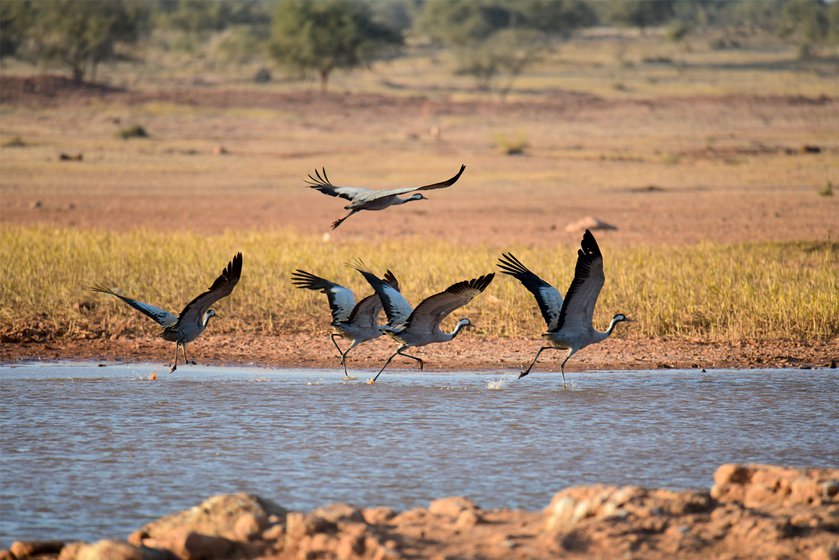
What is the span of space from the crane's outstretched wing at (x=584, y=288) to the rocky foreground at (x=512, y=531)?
9.52ft

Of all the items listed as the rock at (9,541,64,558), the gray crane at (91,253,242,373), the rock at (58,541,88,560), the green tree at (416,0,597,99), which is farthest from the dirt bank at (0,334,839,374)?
the green tree at (416,0,597,99)

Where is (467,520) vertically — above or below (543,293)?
below

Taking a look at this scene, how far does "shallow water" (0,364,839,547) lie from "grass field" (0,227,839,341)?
1331 millimetres

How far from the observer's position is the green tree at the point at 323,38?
4575 centimetres

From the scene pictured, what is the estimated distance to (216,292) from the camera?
8.65 metres

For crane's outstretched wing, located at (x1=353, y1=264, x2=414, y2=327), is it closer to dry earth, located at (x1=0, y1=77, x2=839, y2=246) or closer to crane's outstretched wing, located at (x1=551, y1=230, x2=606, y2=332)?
crane's outstretched wing, located at (x1=551, y1=230, x2=606, y2=332)

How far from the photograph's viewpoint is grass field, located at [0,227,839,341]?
36.1ft

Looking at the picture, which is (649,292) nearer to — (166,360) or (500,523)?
(166,360)

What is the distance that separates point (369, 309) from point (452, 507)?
4204 millimetres

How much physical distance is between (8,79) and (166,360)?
102 ft

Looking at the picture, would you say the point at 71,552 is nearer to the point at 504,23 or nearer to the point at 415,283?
the point at 415,283

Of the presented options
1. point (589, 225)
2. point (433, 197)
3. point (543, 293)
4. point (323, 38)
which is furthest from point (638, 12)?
point (543, 293)

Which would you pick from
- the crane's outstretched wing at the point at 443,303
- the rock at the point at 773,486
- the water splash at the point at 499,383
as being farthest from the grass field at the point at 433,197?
the rock at the point at 773,486

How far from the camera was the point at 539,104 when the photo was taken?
4072cm
